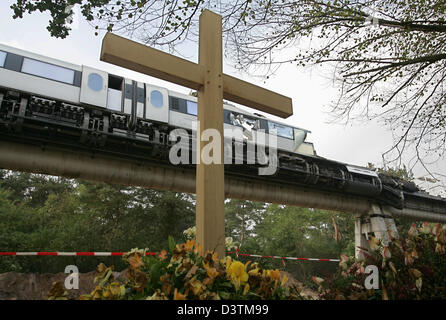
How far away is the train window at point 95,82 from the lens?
8843 millimetres

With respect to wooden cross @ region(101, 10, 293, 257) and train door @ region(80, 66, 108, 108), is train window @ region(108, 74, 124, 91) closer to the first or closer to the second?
train door @ region(80, 66, 108, 108)

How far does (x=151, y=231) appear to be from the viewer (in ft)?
53.5

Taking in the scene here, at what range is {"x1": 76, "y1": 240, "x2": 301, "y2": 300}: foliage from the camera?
1.16 metres

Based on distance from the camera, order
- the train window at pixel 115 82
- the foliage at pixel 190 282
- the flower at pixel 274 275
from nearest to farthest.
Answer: the foliage at pixel 190 282 < the flower at pixel 274 275 < the train window at pixel 115 82

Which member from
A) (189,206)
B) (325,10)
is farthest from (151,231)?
(325,10)

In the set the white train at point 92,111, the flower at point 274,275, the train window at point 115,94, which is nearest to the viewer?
the flower at point 274,275

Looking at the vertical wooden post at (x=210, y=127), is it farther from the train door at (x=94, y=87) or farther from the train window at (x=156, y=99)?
the train window at (x=156, y=99)

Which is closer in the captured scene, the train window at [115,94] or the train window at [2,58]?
the train window at [2,58]

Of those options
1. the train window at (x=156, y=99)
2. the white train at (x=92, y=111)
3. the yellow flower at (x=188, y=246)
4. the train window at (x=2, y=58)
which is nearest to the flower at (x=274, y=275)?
the yellow flower at (x=188, y=246)

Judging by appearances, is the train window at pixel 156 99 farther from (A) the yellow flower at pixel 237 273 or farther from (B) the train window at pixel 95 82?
(A) the yellow flower at pixel 237 273

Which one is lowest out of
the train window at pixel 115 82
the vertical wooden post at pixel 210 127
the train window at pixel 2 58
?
the vertical wooden post at pixel 210 127

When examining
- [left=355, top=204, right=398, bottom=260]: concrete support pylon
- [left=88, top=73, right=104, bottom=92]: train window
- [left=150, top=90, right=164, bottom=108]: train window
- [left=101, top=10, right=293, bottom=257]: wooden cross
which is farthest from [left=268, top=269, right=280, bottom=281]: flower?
[left=355, top=204, right=398, bottom=260]: concrete support pylon

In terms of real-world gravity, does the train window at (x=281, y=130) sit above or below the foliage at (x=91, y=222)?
above

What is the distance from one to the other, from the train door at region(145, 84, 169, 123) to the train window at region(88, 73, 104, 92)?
1.39 m
